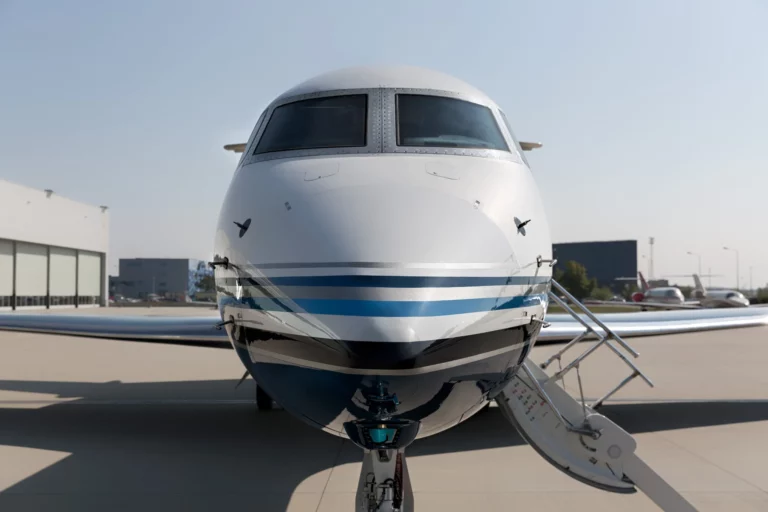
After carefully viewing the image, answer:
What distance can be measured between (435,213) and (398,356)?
85 centimetres

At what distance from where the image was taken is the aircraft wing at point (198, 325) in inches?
338

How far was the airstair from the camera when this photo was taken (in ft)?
15.1

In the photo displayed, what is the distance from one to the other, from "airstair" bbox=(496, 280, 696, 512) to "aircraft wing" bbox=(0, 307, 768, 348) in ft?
8.68

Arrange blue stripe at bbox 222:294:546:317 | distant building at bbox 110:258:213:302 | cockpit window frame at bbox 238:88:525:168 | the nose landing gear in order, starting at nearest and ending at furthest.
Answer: blue stripe at bbox 222:294:546:317 < cockpit window frame at bbox 238:88:525:168 < the nose landing gear < distant building at bbox 110:258:213:302

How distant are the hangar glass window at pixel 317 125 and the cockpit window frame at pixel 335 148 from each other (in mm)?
32

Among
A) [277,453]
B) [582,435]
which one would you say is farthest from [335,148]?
[277,453]

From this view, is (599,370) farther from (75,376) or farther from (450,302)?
(450,302)

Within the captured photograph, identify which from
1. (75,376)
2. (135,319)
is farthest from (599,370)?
(75,376)

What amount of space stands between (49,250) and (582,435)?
5436cm

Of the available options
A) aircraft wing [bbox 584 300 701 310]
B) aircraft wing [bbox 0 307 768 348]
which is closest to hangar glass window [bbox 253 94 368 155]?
aircraft wing [bbox 0 307 768 348]

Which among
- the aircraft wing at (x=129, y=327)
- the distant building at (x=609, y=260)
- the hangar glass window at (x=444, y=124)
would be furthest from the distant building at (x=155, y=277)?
the hangar glass window at (x=444, y=124)

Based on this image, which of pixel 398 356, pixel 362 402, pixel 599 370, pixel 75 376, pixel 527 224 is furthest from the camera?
pixel 599 370

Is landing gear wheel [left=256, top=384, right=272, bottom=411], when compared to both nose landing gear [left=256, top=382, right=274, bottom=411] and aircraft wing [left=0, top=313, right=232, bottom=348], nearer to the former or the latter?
nose landing gear [left=256, top=382, right=274, bottom=411]

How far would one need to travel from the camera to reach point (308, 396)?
313 centimetres
